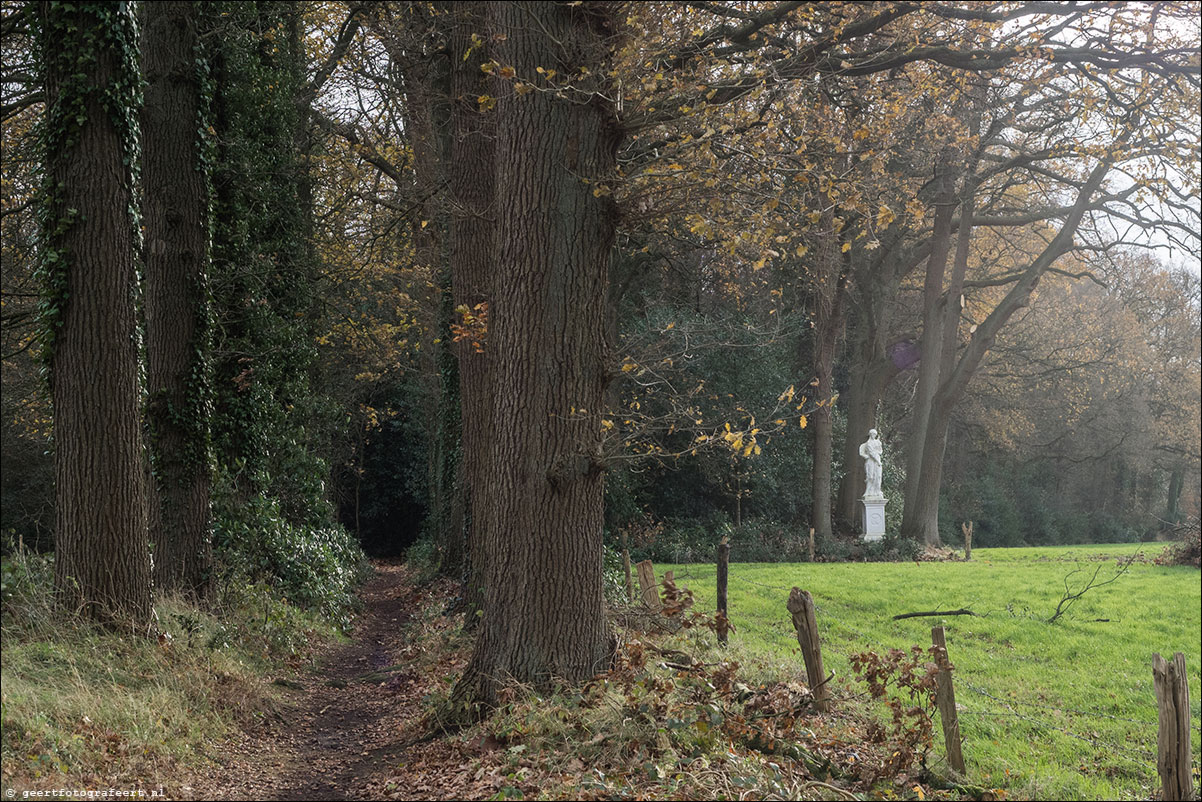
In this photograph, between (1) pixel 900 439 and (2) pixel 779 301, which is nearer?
(2) pixel 779 301

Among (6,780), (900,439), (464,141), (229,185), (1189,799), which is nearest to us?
(6,780)

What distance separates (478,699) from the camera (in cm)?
657

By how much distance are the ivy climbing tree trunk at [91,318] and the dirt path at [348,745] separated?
1.59m

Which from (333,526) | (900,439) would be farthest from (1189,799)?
(900,439)

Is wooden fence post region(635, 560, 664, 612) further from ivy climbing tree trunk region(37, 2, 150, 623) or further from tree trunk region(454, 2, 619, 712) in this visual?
ivy climbing tree trunk region(37, 2, 150, 623)

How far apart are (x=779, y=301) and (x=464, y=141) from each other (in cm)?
1631

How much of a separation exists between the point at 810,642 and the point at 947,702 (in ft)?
3.57

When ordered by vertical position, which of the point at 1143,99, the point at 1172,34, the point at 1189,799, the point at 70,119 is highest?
the point at 1172,34

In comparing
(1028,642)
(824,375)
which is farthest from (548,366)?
(824,375)

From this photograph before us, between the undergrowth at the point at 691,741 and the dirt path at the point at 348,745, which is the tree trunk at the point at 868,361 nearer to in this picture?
the dirt path at the point at 348,745

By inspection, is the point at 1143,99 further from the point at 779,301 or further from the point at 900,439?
the point at 900,439

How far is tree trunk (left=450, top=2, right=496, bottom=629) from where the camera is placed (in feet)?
32.2

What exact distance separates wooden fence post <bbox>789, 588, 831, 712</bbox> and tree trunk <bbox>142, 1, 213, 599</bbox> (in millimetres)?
6543

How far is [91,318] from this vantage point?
688cm
